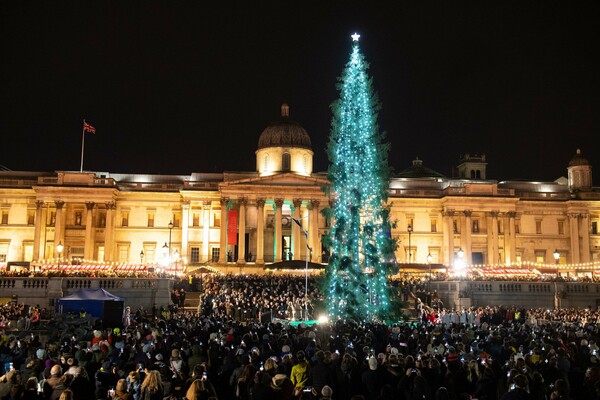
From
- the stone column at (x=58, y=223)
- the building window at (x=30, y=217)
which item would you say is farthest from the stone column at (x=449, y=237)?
the building window at (x=30, y=217)

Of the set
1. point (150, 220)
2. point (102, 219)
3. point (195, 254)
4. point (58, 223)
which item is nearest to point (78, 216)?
point (102, 219)

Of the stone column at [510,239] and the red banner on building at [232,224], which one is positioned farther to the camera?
the stone column at [510,239]

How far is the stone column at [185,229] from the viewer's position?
75.4m

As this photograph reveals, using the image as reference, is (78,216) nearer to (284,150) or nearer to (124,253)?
(124,253)

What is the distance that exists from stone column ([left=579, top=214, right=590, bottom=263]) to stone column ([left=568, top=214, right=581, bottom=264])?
62 centimetres

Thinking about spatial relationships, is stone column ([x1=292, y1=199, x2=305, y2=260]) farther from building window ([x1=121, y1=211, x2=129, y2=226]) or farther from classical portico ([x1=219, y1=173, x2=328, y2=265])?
building window ([x1=121, y1=211, x2=129, y2=226])

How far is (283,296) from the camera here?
44500 mm

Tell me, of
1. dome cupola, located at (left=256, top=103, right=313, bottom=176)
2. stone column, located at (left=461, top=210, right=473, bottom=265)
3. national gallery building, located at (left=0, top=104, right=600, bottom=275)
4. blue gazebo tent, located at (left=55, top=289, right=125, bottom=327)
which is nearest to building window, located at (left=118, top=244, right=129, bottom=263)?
national gallery building, located at (left=0, top=104, right=600, bottom=275)

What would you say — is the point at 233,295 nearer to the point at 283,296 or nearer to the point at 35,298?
the point at 283,296

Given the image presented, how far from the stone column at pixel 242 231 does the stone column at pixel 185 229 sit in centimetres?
660

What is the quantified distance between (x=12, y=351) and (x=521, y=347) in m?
13.3

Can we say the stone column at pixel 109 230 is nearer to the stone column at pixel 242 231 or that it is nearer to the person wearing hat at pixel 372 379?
the stone column at pixel 242 231

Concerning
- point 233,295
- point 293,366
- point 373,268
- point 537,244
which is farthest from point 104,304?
point 537,244

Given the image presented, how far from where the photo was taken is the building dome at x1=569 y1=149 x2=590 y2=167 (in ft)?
283
